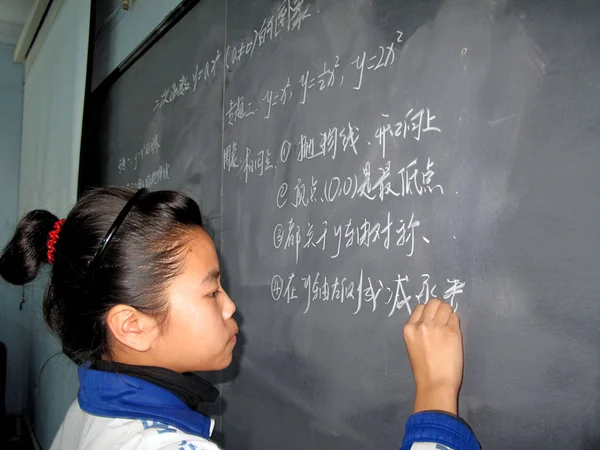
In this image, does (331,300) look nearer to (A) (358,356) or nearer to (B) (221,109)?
(A) (358,356)

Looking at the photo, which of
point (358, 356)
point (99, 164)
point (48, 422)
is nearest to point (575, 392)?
point (358, 356)

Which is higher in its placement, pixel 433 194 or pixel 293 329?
pixel 433 194

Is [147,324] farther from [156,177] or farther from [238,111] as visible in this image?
[156,177]

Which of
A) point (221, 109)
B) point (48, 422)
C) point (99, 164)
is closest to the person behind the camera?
point (221, 109)

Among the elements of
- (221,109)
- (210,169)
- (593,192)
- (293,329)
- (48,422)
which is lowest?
(48,422)

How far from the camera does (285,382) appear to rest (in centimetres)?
106

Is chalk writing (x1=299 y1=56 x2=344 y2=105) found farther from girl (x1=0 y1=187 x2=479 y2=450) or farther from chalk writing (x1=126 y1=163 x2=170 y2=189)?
chalk writing (x1=126 y1=163 x2=170 y2=189)

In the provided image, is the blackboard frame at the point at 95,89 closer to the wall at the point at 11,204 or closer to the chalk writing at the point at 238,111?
the chalk writing at the point at 238,111

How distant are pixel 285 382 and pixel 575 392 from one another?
Answer: 1.96 feet

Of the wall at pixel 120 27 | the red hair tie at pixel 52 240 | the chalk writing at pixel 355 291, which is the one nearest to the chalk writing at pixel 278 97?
the chalk writing at pixel 355 291

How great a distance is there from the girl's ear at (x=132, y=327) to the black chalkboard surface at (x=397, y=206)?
33 cm

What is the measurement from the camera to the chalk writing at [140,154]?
1.71 m

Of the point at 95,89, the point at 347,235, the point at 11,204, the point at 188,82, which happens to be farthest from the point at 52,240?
the point at 11,204

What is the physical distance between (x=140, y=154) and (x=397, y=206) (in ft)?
4.16
